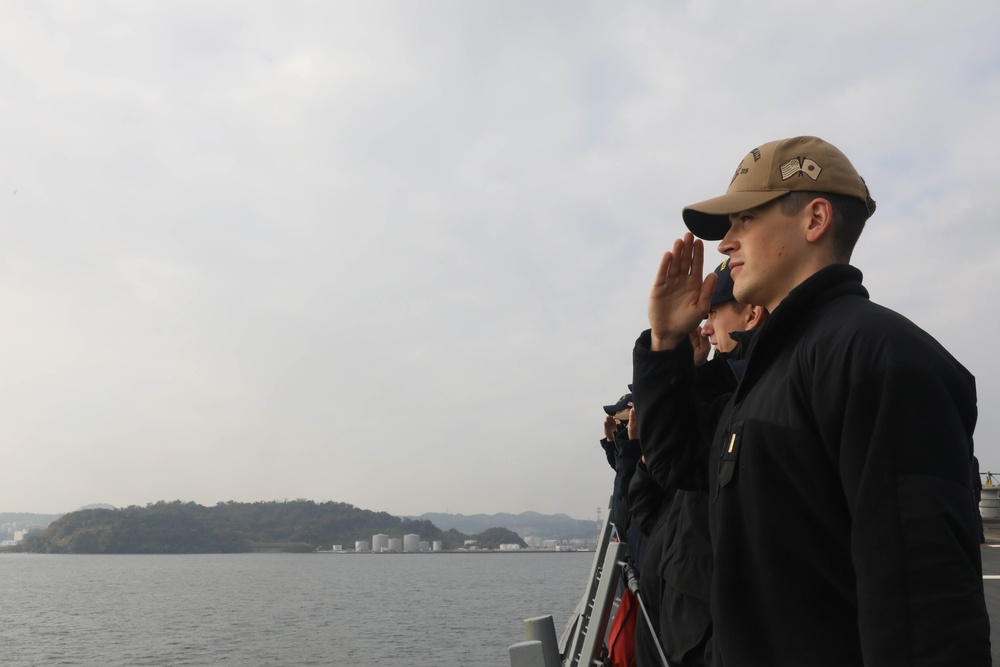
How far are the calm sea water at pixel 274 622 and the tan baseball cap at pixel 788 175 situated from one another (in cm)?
3061

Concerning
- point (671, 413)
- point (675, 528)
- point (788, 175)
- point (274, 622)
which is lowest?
point (274, 622)

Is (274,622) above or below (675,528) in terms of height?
below

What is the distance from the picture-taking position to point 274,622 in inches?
1997

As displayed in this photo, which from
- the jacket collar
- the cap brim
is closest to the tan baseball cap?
the cap brim

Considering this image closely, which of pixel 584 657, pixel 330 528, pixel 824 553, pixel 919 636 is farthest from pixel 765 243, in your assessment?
pixel 330 528

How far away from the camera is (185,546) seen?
171750mm

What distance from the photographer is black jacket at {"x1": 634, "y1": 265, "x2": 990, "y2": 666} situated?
4.13 feet

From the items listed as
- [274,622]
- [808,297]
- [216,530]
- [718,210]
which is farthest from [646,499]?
[216,530]

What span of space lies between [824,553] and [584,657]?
3316 millimetres

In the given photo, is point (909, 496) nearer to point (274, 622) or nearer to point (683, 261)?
point (683, 261)

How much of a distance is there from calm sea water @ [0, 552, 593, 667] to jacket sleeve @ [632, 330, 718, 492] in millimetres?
30035

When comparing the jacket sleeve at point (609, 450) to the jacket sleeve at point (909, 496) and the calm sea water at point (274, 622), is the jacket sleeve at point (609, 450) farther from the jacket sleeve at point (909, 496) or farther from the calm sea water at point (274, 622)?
the calm sea water at point (274, 622)

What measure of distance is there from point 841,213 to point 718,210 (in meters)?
0.27

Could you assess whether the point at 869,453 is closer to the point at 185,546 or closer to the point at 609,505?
the point at 609,505
